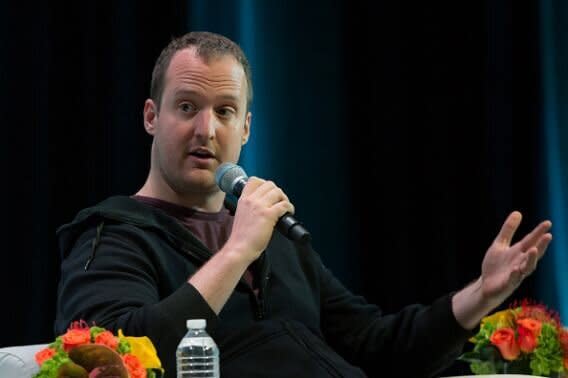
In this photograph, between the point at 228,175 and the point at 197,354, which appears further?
the point at 228,175

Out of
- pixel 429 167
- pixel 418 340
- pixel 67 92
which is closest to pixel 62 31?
pixel 67 92

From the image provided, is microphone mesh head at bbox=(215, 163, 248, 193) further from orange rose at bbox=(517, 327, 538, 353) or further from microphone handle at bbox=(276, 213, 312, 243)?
orange rose at bbox=(517, 327, 538, 353)

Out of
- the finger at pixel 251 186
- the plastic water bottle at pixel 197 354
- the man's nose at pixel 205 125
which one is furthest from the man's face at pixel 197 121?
the plastic water bottle at pixel 197 354

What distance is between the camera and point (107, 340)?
1647 mm

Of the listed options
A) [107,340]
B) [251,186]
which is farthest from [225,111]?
[107,340]

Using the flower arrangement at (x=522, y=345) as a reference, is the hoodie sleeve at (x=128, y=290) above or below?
above

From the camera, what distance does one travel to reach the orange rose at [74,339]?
64.6 inches

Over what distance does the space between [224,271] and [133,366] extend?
0.97 ft

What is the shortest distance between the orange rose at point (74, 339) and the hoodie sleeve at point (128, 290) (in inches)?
6.6

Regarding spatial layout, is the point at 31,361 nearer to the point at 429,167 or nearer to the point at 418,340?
the point at 418,340

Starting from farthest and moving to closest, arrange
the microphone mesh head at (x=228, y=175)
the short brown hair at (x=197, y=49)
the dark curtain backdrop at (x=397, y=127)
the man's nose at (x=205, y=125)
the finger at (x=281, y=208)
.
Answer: the dark curtain backdrop at (x=397, y=127)
the short brown hair at (x=197, y=49)
the man's nose at (x=205, y=125)
the microphone mesh head at (x=228, y=175)
the finger at (x=281, y=208)

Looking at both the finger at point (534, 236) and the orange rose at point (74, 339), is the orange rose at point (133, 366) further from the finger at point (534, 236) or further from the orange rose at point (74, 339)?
the finger at point (534, 236)

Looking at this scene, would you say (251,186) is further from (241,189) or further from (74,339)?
(74,339)

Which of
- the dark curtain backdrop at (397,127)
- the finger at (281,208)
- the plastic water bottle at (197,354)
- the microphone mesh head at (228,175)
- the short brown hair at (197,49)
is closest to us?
the plastic water bottle at (197,354)
